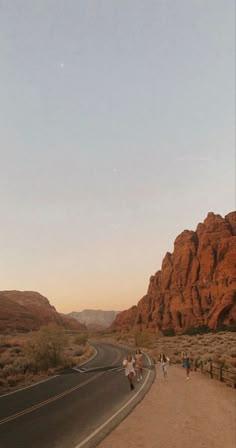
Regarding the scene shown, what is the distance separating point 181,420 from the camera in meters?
13.1

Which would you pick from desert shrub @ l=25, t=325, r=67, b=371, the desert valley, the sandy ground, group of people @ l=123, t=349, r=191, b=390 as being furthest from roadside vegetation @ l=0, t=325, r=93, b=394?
the desert valley

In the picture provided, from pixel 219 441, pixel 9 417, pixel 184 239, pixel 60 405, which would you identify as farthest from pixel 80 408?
pixel 184 239

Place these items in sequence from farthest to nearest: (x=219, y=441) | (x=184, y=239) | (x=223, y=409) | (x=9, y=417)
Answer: (x=184, y=239), (x=223, y=409), (x=9, y=417), (x=219, y=441)

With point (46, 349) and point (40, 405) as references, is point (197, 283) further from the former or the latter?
point (40, 405)

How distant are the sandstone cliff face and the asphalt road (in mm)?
77326

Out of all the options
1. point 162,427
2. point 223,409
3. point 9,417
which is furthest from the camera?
point 223,409

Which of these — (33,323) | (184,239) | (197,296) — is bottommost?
(33,323)

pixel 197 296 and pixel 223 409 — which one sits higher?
pixel 197 296

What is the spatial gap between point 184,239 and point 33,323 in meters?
59.0

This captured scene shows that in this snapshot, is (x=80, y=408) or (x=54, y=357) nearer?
(x=80, y=408)

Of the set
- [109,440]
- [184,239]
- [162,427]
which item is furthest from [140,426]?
[184,239]

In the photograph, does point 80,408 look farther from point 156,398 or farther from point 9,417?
point 156,398

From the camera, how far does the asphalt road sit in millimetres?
10105

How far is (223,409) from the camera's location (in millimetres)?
15406
